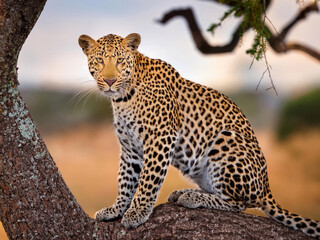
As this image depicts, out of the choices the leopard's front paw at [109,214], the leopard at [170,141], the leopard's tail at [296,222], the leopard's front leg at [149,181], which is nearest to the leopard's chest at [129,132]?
the leopard at [170,141]

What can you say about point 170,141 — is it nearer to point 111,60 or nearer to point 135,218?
point 135,218

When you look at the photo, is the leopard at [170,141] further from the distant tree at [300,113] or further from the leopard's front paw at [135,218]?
the distant tree at [300,113]

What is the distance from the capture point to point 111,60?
511cm

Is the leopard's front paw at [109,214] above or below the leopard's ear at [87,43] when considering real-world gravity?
below

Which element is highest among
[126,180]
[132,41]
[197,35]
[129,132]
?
[197,35]

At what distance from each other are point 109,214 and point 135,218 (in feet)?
1.93

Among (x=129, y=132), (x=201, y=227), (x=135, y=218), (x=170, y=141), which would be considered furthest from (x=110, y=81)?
(x=201, y=227)

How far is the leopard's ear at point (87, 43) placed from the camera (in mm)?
5305

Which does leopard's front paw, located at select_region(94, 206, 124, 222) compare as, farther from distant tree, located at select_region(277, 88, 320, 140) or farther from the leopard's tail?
distant tree, located at select_region(277, 88, 320, 140)

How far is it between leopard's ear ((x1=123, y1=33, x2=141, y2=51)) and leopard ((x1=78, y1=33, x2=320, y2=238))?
0.01 meters

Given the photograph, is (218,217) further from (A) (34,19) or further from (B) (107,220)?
(A) (34,19)

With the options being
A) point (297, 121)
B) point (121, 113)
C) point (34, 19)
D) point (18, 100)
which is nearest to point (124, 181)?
point (121, 113)

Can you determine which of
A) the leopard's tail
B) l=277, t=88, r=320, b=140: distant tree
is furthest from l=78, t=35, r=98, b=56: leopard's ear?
l=277, t=88, r=320, b=140: distant tree

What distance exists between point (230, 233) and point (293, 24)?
4796mm
